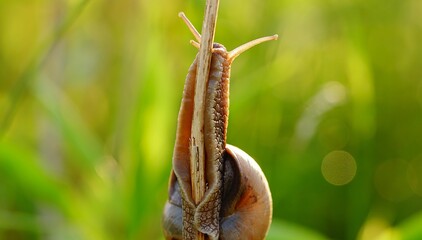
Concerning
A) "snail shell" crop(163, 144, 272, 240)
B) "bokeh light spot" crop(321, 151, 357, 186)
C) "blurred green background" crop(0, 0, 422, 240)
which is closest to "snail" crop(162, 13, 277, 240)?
"snail shell" crop(163, 144, 272, 240)

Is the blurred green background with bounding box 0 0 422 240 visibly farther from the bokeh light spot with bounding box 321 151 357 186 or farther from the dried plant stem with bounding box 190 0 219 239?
the dried plant stem with bounding box 190 0 219 239

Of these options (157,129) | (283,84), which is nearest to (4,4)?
(283,84)

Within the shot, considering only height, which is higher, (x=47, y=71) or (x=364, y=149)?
(x=47, y=71)

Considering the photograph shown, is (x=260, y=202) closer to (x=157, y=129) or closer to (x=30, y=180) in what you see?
(x=157, y=129)

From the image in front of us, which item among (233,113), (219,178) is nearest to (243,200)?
(219,178)

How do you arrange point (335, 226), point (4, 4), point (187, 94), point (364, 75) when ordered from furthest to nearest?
point (4, 4) → point (335, 226) → point (364, 75) → point (187, 94)

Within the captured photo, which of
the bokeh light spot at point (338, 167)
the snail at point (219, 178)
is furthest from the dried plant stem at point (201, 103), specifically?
the bokeh light spot at point (338, 167)

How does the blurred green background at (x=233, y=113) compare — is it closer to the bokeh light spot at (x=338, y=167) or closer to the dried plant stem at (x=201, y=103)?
the bokeh light spot at (x=338, y=167)
